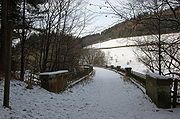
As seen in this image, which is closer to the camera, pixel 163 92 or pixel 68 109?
pixel 68 109

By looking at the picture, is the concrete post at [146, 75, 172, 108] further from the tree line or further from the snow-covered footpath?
the tree line

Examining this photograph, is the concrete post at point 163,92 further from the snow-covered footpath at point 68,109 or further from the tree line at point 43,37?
the tree line at point 43,37

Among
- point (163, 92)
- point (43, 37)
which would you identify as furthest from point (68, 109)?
point (43, 37)

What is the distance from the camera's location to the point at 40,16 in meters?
20.1

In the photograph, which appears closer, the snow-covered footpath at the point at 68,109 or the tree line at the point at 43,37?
the snow-covered footpath at the point at 68,109

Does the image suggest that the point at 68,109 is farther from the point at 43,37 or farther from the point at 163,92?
the point at 43,37

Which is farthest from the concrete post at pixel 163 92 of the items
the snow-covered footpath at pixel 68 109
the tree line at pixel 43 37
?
the tree line at pixel 43 37

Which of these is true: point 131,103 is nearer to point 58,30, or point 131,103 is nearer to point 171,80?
point 171,80

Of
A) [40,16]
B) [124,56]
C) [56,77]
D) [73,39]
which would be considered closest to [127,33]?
[56,77]

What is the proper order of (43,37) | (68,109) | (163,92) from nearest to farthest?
(68,109), (163,92), (43,37)

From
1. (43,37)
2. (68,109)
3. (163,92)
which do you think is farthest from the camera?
(43,37)

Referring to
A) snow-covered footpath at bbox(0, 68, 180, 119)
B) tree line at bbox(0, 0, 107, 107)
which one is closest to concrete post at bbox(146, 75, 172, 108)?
snow-covered footpath at bbox(0, 68, 180, 119)

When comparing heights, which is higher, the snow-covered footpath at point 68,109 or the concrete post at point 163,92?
the concrete post at point 163,92

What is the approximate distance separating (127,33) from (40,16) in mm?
12292
